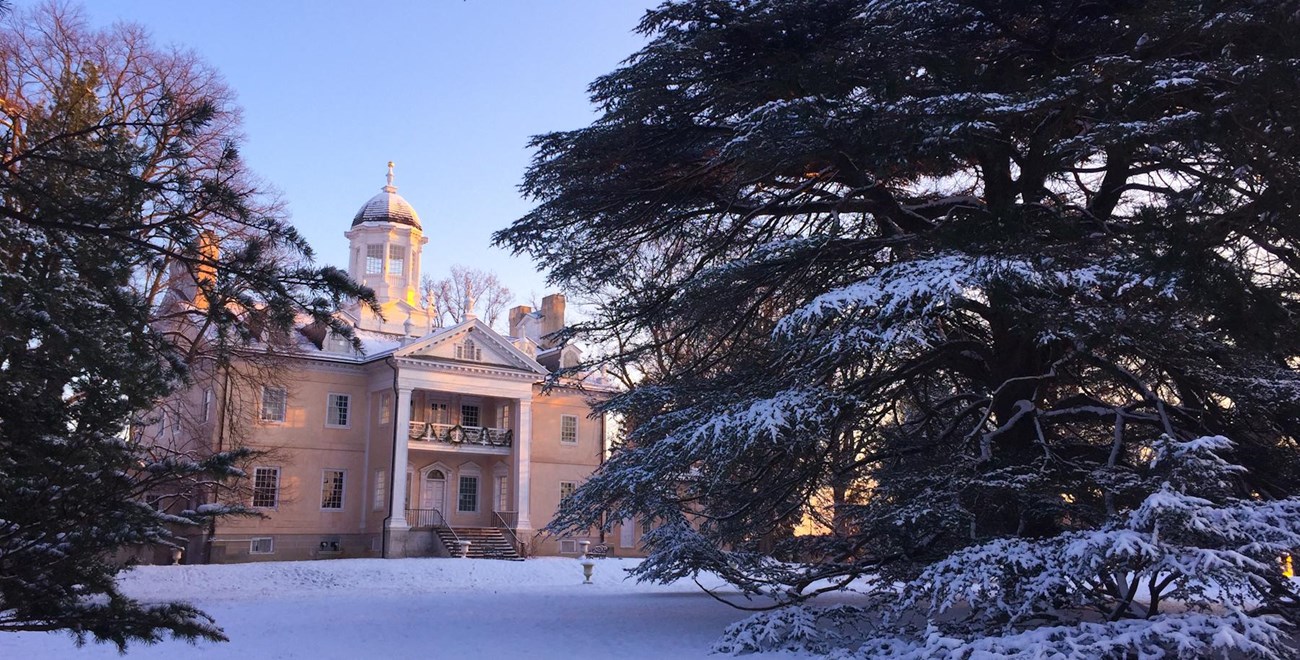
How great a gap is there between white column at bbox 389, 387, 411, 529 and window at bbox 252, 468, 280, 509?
3.73m

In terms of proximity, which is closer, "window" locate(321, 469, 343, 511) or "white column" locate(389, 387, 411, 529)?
"white column" locate(389, 387, 411, 529)

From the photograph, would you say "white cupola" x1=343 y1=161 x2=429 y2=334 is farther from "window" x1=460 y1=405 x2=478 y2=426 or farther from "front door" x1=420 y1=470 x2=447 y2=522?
"front door" x1=420 y1=470 x2=447 y2=522

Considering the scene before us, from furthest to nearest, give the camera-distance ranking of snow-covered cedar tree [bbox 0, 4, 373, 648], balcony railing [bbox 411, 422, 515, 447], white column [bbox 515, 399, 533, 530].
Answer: white column [bbox 515, 399, 533, 530]
balcony railing [bbox 411, 422, 515, 447]
snow-covered cedar tree [bbox 0, 4, 373, 648]

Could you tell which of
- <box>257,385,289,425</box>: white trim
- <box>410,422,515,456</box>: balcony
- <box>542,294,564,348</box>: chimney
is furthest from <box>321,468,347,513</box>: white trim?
<box>542,294,564,348</box>: chimney

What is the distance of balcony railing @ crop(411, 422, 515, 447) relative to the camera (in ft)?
109

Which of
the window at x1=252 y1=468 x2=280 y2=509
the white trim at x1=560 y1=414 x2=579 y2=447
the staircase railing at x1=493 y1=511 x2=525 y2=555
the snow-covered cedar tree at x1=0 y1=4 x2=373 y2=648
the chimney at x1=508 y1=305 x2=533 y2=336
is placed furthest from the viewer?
the chimney at x1=508 y1=305 x2=533 y2=336

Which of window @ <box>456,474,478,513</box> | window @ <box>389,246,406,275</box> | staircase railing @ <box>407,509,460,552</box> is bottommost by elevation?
staircase railing @ <box>407,509,460,552</box>

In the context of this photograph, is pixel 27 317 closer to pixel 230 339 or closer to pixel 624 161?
pixel 230 339

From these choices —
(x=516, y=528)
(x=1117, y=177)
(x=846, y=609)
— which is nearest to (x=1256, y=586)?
(x=846, y=609)

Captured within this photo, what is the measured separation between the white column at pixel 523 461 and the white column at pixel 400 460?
3.81 meters

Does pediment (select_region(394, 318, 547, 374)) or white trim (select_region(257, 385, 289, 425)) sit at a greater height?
pediment (select_region(394, 318, 547, 374))

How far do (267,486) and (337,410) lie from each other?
3.21 meters

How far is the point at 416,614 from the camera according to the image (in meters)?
14.9

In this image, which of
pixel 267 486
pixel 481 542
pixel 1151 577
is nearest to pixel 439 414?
pixel 481 542
